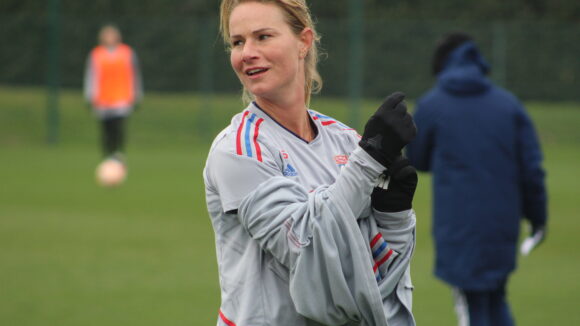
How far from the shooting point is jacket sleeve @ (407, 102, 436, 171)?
5.78 m

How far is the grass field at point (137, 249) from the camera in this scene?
23.7ft

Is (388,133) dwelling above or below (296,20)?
below

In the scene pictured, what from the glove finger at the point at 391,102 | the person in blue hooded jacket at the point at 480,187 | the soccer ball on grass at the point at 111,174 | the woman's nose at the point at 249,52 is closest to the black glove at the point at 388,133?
the glove finger at the point at 391,102

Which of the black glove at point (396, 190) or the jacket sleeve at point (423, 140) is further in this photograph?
the jacket sleeve at point (423, 140)

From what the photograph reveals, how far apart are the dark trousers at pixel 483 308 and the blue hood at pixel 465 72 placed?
124cm

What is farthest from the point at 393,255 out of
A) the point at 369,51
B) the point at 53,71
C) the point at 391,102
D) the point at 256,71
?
the point at 53,71

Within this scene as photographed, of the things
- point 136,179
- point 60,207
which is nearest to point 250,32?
point 60,207

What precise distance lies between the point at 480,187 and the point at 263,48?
305cm

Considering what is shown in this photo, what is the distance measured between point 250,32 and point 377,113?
490 millimetres

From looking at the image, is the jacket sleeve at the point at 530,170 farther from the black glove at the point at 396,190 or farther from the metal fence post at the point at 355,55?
the metal fence post at the point at 355,55

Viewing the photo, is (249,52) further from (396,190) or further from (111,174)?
(111,174)

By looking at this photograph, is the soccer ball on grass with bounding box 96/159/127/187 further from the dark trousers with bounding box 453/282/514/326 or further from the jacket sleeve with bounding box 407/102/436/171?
the dark trousers with bounding box 453/282/514/326

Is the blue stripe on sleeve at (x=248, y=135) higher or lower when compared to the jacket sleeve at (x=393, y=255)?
higher

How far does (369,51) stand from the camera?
22.2 metres
